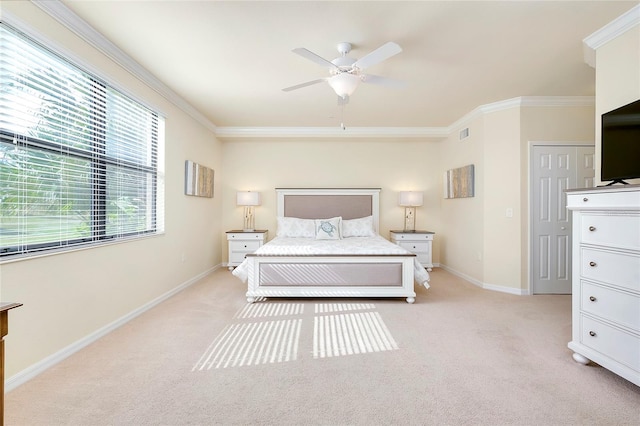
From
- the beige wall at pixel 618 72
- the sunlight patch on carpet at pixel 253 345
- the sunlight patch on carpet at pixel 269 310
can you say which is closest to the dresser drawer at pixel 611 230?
the beige wall at pixel 618 72

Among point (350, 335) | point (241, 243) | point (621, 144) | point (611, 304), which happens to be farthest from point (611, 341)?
point (241, 243)

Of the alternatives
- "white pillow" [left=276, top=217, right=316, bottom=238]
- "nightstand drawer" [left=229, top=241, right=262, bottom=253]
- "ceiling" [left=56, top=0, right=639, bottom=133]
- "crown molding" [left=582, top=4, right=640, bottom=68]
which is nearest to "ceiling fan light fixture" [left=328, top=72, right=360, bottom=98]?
"ceiling" [left=56, top=0, right=639, bottom=133]

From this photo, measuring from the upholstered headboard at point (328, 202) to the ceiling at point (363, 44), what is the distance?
1846 millimetres

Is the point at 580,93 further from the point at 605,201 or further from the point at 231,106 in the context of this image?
the point at 231,106

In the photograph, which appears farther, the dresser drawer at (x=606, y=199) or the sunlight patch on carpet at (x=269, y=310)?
the sunlight patch on carpet at (x=269, y=310)

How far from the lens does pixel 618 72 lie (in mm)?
2305

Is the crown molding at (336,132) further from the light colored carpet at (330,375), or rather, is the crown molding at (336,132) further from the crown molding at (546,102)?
the light colored carpet at (330,375)

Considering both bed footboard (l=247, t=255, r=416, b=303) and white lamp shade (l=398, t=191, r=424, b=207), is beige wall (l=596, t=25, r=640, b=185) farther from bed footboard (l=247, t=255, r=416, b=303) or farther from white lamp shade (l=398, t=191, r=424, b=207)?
white lamp shade (l=398, t=191, r=424, b=207)

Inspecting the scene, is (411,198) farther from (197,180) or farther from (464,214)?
(197,180)

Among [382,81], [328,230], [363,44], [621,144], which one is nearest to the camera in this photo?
[621,144]

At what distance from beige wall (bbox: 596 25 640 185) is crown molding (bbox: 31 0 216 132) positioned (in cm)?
415

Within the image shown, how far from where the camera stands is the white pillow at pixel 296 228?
4.86 metres

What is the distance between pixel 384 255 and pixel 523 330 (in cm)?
148

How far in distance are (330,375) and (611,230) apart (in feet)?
6.71
